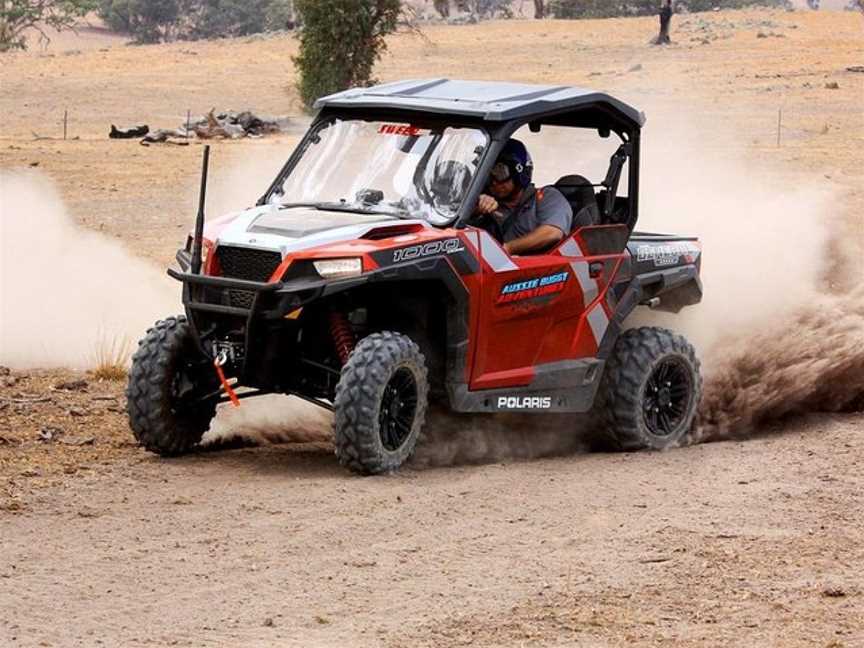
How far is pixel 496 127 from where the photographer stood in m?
9.74

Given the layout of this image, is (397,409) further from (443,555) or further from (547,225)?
(443,555)

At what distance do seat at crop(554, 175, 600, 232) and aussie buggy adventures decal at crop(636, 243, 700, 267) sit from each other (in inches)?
16.0

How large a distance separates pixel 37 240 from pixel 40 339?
3.05 meters

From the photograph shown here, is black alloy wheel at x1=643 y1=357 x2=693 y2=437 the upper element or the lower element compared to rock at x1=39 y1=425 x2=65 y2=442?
upper

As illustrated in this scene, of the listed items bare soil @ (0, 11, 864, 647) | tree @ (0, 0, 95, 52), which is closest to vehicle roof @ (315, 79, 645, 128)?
bare soil @ (0, 11, 864, 647)

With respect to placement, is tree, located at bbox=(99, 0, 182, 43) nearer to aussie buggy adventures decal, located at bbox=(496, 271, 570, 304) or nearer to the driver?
the driver

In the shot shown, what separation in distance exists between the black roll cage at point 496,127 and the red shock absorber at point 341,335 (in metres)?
0.76

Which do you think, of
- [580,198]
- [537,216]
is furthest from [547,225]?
[580,198]

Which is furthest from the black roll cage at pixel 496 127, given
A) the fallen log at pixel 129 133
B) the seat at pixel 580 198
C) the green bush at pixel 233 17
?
the green bush at pixel 233 17

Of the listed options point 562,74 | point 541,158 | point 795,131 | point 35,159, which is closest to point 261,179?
point 541,158

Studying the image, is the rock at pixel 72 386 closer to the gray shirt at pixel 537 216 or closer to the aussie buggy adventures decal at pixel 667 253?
the gray shirt at pixel 537 216

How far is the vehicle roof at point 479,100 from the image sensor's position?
32.0ft

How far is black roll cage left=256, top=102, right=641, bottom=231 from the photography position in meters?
9.67

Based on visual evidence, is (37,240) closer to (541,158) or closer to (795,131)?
(541,158)
